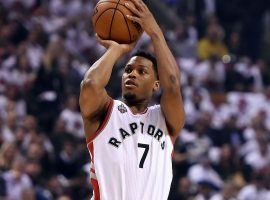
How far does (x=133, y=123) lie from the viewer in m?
5.81

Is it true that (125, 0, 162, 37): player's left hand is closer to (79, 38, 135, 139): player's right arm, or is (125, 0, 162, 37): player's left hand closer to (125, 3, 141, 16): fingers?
(125, 3, 141, 16): fingers

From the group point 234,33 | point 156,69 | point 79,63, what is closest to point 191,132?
point 79,63

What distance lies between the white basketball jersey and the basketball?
1.50 ft

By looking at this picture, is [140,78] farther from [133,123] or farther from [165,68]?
[133,123]

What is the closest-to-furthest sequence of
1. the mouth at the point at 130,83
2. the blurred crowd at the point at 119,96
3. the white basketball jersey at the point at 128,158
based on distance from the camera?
the white basketball jersey at the point at 128,158 < the mouth at the point at 130,83 < the blurred crowd at the point at 119,96

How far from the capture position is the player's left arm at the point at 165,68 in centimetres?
572

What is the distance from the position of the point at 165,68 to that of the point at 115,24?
0.46 meters

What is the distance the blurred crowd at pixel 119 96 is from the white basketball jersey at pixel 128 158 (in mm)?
4986

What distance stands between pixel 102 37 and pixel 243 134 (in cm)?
908

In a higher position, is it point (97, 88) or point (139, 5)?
point (139, 5)

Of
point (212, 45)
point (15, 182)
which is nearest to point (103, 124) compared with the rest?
point (15, 182)

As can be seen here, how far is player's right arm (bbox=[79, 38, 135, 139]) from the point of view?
5.52 m

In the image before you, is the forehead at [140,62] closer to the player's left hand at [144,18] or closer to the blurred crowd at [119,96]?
the player's left hand at [144,18]

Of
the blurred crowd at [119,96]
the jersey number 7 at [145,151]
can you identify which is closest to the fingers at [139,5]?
the jersey number 7 at [145,151]
